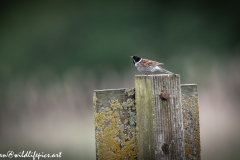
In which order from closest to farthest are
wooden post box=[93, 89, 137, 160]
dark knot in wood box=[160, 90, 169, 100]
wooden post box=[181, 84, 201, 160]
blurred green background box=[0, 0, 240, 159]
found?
dark knot in wood box=[160, 90, 169, 100] → wooden post box=[93, 89, 137, 160] → wooden post box=[181, 84, 201, 160] → blurred green background box=[0, 0, 240, 159]

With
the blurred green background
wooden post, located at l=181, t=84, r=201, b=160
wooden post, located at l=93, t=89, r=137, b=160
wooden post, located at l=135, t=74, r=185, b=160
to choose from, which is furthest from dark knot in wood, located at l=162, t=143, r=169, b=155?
the blurred green background

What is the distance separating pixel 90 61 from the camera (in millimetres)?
9617

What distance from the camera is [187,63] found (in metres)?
8.94

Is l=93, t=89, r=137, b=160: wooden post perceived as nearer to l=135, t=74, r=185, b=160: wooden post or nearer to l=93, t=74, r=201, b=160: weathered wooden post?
l=93, t=74, r=201, b=160: weathered wooden post

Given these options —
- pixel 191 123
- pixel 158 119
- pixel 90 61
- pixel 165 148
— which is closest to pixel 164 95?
pixel 158 119

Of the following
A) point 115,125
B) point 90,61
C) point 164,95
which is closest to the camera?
point 164,95

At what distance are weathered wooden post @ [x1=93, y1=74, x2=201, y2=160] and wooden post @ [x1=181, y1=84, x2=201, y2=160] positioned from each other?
0.23 metres

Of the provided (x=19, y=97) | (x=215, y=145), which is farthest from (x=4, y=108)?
(x=215, y=145)

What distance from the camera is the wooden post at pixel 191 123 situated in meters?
2.61

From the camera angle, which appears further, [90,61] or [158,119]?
[90,61]

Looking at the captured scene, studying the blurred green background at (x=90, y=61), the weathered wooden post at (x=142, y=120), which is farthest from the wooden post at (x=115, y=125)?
the blurred green background at (x=90, y=61)

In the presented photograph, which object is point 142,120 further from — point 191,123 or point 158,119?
point 191,123

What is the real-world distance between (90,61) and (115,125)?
7221 millimetres

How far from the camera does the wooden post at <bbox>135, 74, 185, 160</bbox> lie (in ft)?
7.59
